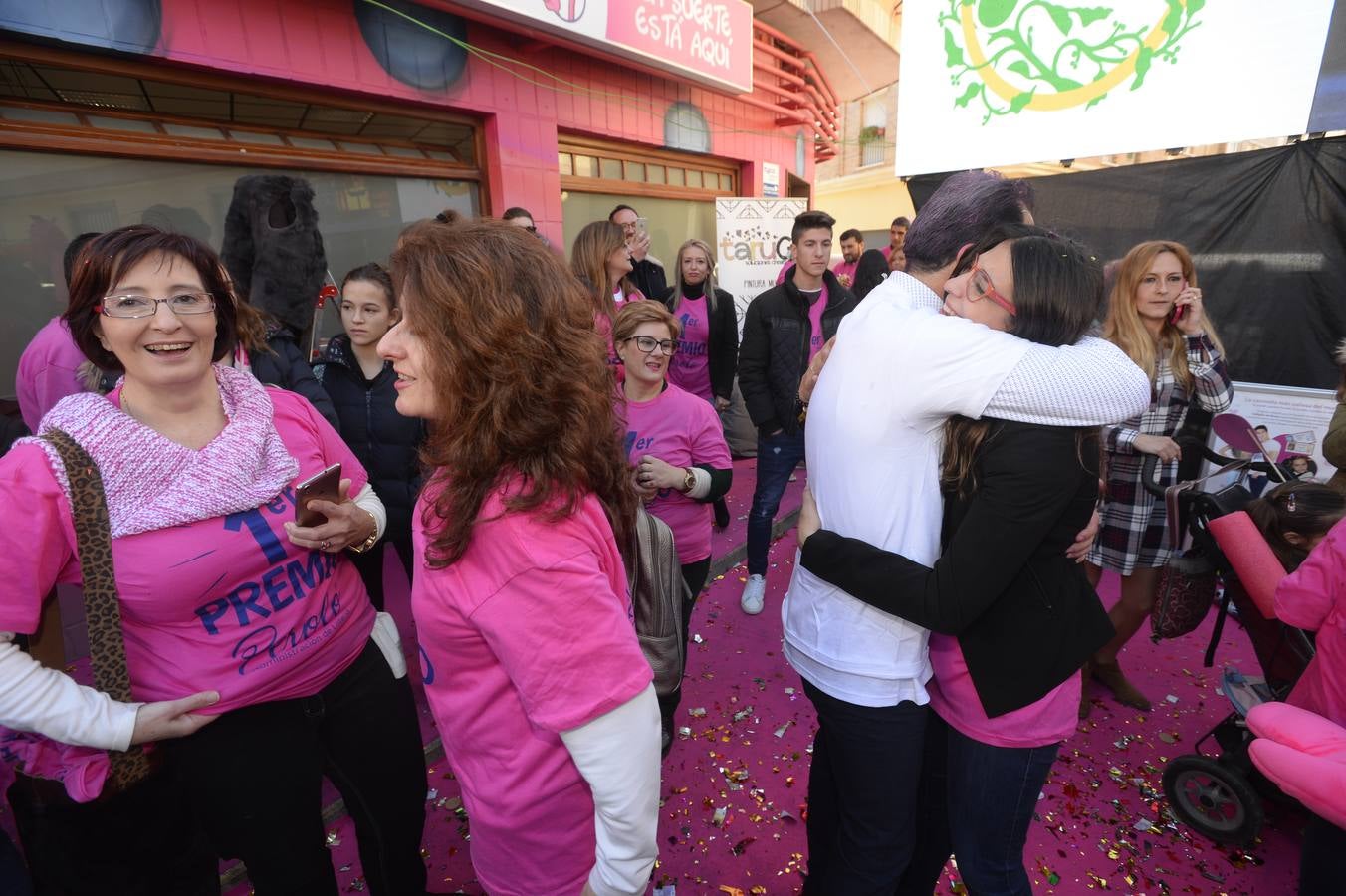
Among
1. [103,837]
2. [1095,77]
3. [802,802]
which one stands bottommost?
[802,802]

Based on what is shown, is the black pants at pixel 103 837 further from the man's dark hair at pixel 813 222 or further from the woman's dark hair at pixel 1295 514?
the man's dark hair at pixel 813 222

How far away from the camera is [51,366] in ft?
7.83

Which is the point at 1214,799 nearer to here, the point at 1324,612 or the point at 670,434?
the point at 1324,612

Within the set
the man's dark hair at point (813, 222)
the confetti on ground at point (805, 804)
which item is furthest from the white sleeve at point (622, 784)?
the man's dark hair at point (813, 222)

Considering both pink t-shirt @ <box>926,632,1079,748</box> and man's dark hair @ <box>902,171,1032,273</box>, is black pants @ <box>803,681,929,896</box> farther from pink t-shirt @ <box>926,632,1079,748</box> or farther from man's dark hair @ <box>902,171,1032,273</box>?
man's dark hair @ <box>902,171,1032,273</box>

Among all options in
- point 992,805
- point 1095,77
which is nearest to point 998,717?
point 992,805

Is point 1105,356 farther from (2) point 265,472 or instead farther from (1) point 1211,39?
(1) point 1211,39

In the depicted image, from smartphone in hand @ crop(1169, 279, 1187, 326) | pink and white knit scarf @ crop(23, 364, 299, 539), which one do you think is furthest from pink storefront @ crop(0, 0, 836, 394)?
smartphone in hand @ crop(1169, 279, 1187, 326)

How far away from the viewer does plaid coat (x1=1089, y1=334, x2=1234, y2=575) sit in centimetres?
293

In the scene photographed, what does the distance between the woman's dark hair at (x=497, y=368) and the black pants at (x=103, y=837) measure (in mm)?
1250

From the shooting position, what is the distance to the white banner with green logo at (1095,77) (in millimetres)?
3988

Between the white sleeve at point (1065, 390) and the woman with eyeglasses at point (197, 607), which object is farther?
the woman with eyeglasses at point (197, 607)

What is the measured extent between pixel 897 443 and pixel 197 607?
1.67m

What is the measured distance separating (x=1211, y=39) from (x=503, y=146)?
532 centimetres
